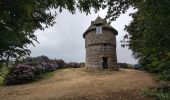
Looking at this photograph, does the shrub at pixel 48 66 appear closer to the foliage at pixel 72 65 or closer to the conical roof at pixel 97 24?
the foliage at pixel 72 65

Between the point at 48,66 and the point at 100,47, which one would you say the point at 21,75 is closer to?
the point at 48,66

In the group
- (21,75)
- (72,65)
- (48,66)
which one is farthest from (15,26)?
(72,65)

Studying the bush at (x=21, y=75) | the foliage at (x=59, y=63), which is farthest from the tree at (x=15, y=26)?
the foliage at (x=59, y=63)

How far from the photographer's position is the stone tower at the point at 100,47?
3575 cm

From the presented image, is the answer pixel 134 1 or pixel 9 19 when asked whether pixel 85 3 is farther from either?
pixel 9 19

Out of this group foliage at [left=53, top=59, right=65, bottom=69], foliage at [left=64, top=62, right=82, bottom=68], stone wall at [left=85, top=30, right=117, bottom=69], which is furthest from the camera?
foliage at [left=64, top=62, right=82, bottom=68]

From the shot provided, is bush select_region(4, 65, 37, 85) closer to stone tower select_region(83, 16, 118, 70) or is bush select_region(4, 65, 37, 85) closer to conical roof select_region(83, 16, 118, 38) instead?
stone tower select_region(83, 16, 118, 70)

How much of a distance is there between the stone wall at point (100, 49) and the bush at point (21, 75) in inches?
377

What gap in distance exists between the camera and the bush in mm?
26812

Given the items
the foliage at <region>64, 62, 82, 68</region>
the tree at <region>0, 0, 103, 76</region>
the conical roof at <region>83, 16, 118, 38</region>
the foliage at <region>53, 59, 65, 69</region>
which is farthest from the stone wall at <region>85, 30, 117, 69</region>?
the tree at <region>0, 0, 103, 76</region>

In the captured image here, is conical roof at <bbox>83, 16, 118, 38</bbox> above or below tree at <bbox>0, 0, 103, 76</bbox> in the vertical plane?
above

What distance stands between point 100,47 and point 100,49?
28cm

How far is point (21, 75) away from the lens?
2711cm

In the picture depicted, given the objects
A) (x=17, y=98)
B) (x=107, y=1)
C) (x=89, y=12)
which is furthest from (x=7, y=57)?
(x=17, y=98)
